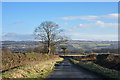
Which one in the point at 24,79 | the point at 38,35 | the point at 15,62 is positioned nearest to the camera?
the point at 24,79

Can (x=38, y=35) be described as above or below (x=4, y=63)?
above

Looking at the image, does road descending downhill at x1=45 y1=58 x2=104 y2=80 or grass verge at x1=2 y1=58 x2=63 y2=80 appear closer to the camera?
grass verge at x1=2 y1=58 x2=63 y2=80

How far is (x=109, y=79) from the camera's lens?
584 inches

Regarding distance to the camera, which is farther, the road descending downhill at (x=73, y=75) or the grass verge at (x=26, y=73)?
the road descending downhill at (x=73, y=75)

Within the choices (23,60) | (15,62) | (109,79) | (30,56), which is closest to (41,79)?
(109,79)

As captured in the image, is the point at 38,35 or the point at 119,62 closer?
the point at 119,62

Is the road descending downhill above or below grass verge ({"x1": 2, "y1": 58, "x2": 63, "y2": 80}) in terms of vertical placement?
below

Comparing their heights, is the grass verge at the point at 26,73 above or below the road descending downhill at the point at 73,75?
above

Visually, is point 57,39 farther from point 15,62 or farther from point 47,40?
point 15,62

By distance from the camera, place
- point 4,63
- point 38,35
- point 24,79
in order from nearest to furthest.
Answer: point 24,79
point 4,63
point 38,35

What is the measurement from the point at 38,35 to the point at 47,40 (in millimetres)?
3204

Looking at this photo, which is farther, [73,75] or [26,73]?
[73,75]

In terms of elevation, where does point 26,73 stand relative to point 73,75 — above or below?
above

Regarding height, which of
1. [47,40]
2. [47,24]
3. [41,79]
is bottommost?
[41,79]
